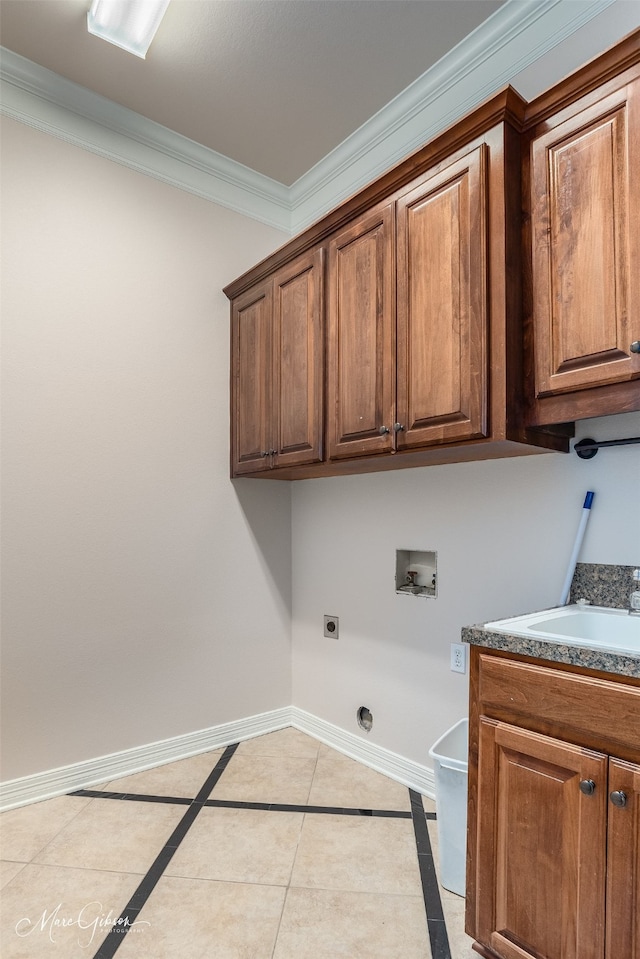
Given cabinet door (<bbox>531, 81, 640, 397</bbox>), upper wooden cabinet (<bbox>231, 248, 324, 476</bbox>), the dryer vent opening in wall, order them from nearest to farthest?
cabinet door (<bbox>531, 81, 640, 397</bbox>)
upper wooden cabinet (<bbox>231, 248, 324, 476</bbox>)
the dryer vent opening in wall

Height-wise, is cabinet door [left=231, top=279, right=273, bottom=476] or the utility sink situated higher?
cabinet door [left=231, top=279, right=273, bottom=476]

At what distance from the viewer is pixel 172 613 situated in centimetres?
263

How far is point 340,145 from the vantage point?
8.87 feet

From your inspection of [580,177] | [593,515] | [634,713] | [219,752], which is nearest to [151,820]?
[219,752]

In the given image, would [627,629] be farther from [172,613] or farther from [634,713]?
[172,613]

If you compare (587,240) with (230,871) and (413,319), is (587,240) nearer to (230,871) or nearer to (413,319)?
(413,319)

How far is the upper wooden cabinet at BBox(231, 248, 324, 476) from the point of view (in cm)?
232

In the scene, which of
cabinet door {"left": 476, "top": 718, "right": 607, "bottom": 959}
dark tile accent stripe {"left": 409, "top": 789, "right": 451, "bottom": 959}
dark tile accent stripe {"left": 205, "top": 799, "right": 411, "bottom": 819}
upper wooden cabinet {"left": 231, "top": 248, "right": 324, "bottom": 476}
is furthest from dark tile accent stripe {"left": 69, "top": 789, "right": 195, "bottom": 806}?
upper wooden cabinet {"left": 231, "top": 248, "right": 324, "bottom": 476}

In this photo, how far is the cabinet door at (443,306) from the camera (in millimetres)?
1659

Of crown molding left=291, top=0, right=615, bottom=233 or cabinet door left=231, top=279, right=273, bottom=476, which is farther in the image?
cabinet door left=231, top=279, right=273, bottom=476

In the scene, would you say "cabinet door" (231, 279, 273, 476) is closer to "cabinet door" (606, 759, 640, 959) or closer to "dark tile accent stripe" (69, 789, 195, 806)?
"dark tile accent stripe" (69, 789, 195, 806)

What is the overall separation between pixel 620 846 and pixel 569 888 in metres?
0.17

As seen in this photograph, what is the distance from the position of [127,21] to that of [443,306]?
1.57 m

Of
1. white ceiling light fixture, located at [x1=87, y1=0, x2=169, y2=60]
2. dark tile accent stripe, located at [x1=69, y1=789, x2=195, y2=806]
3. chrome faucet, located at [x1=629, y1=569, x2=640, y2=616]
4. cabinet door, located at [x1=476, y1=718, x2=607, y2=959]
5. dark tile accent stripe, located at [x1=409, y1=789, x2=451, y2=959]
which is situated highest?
white ceiling light fixture, located at [x1=87, y1=0, x2=169, y2=60]
